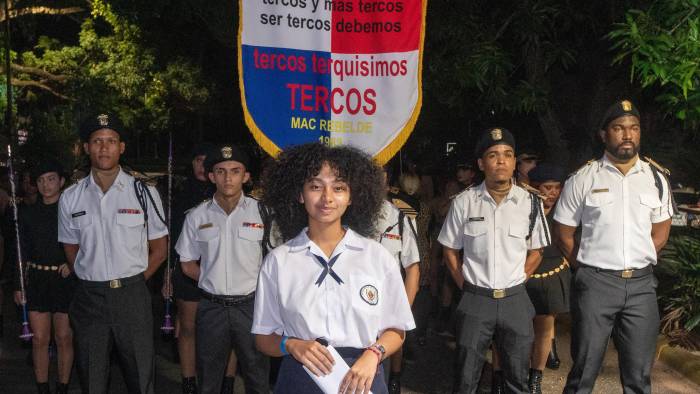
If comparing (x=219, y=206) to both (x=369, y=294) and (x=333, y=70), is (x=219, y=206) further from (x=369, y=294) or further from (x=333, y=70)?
(x=369, y=294)

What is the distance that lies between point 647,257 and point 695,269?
3.10 meters

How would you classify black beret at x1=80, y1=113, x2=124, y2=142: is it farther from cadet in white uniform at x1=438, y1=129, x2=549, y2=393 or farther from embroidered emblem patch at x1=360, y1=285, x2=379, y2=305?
embroidered emblem patch at x1=360, y1=285, x2=379, y2=305

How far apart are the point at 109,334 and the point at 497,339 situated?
8.77 feet

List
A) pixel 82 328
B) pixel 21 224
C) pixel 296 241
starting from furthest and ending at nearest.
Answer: pixel 21 224 → pixel 82 328 → pixel 296 241

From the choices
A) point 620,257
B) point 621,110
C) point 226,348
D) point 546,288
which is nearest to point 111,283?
point 226,348

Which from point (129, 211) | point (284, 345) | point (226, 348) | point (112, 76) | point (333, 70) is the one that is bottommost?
point (226, 348)

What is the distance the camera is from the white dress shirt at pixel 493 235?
544cm

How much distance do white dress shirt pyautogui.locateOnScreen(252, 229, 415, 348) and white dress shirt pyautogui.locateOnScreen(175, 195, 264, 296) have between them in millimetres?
2138

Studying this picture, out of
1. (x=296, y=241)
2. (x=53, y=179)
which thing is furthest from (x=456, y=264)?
(x=53, y=179)

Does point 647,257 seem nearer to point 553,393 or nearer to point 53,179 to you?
point 553,393

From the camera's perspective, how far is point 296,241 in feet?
10.9

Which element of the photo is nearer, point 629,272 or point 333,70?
point 629,272

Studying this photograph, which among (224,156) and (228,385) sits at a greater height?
(224,156)

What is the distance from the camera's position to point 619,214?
538cm
